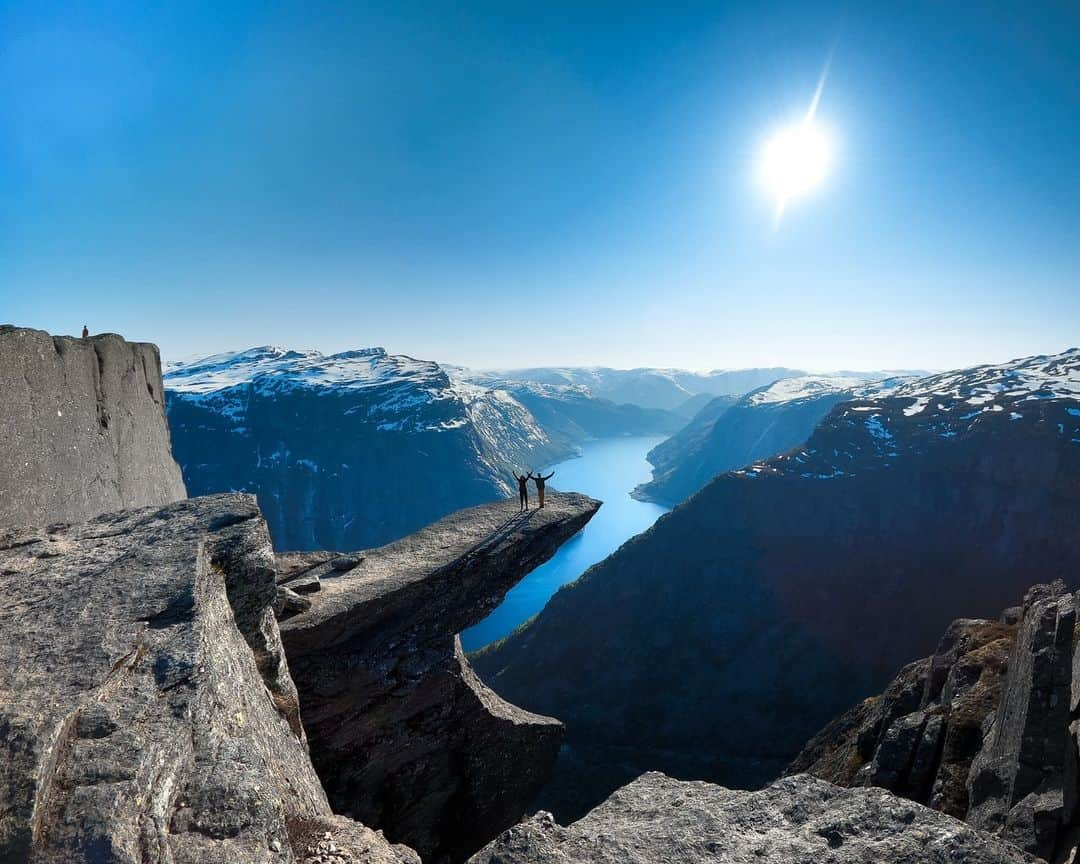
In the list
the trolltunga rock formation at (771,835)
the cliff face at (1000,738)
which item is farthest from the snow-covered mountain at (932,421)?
the trolltunga rock formation at (771,835)

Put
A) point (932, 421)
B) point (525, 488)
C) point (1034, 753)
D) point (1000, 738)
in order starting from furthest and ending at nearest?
point (932, 421) → point (525, 488) → point (1000, 738) → point (1034, 753)

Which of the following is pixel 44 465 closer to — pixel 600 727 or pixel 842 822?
pixel 842 822

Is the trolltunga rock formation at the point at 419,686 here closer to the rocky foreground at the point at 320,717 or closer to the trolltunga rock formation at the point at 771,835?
the rocky foreground at the point at 320,717

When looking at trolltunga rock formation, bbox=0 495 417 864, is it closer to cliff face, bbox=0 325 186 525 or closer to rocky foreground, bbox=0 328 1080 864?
rocky foreground, bbox=0 328 1080 864

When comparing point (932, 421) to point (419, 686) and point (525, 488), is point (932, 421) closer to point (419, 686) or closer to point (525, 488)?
point (525, 488)

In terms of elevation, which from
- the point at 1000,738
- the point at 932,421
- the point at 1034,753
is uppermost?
the point at 932,421

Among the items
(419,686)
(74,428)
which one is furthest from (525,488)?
(74,428)

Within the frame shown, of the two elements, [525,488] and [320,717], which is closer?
[320,717]

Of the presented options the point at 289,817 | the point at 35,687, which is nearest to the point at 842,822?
the point at 289,817
